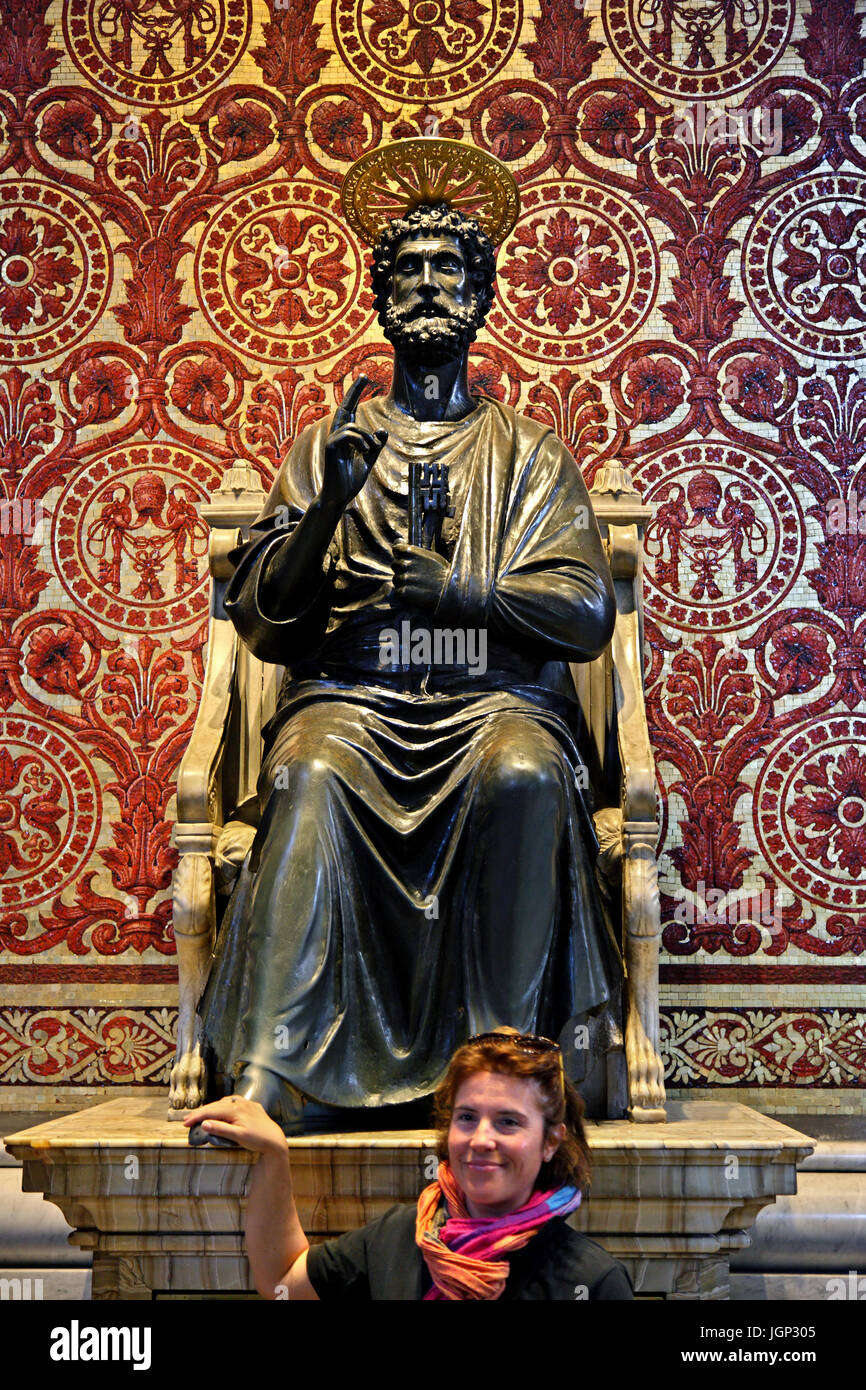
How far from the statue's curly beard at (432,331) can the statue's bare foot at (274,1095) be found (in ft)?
5.97

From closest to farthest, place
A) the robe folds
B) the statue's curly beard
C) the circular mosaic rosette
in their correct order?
1. the robe folds
2. the statue's curly beard
3. the circular mosaic rosette

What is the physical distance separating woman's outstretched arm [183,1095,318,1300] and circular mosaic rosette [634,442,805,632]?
2.59 meters

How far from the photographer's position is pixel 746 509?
4.59 m

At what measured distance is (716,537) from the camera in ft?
15.0

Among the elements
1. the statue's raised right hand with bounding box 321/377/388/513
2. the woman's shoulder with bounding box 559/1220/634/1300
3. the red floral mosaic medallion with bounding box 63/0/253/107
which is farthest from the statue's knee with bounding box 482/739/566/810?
the red floral mosaic medallion with bounding box 63/0/253/107

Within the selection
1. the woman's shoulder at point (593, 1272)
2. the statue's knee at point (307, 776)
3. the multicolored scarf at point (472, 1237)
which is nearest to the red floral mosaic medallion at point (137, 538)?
the statue's knee at point (307, 776)

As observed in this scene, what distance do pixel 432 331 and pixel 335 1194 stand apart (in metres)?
2.03

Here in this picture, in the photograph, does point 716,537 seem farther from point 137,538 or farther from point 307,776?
point 307,776

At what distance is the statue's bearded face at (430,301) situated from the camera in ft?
12.2

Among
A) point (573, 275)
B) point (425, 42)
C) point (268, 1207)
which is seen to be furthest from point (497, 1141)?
point (425, 42)

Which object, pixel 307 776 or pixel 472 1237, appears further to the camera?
pixel 307 776

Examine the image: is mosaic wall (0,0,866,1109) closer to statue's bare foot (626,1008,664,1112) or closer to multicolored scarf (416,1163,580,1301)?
statue's bare foot (626,1008,664,1112)

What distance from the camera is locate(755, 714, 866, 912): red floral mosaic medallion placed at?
4414mm

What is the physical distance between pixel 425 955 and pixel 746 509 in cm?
210
